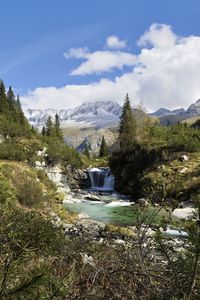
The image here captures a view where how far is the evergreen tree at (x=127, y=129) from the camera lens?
221ft

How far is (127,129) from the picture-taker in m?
70.1

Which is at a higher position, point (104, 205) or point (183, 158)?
point (183, 158)

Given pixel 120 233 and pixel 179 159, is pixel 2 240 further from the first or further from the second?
pixel 179 159

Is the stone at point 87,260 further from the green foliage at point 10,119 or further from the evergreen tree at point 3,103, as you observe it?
the evergreen tree at point 3,103

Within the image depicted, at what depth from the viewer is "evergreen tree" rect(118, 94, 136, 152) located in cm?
6734

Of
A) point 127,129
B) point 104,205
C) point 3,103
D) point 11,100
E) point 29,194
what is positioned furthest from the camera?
point 11,100

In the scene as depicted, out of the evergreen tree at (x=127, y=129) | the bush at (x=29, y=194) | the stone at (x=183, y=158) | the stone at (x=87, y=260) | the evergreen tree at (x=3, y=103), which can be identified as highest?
the evergreen tree at (x=3, y=103)

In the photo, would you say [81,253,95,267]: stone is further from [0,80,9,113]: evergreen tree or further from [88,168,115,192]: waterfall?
[0,80,9,113]: evergreen tree

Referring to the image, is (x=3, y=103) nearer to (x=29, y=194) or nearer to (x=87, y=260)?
(x=29, y=194)

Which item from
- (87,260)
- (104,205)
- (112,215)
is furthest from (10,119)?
(87,260)

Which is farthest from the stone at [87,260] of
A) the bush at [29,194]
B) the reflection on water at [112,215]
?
the reflection on water at [112,215]

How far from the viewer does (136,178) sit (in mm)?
54688

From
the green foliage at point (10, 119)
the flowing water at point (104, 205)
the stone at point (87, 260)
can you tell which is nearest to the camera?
the stone at point (87, 260)

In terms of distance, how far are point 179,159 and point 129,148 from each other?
14.4 meters
